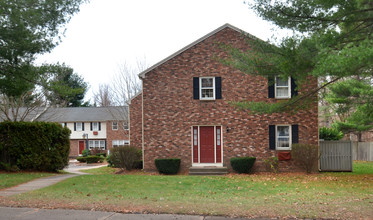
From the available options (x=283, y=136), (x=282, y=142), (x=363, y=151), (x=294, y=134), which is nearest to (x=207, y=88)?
(x=283, y=136)

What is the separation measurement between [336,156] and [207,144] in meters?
7.04

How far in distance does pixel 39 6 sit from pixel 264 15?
820cm

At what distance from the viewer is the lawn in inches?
309

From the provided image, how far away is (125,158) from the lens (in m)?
19.8

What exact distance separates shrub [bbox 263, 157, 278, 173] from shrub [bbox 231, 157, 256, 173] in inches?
32.2

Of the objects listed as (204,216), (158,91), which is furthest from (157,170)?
(204,216)

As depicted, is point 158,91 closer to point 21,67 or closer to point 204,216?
point 21,67

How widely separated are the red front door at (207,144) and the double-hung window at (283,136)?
3.49 meters

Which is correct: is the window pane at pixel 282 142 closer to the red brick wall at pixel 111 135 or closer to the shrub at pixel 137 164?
the shrub at pixel 137 164

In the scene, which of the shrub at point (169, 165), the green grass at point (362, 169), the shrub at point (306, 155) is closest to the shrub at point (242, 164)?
the shrub at point (306, 155)

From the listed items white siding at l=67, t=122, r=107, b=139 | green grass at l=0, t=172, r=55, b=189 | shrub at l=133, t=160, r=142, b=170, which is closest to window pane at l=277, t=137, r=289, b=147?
shrub at l=133, t=160, r=142, b=170

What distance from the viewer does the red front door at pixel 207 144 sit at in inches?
753

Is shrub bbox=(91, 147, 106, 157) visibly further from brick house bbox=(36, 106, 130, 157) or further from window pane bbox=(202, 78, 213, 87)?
window pane bbox=(202, 78, 213, 87)

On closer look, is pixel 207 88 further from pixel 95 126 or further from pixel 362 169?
pixel 95 126
